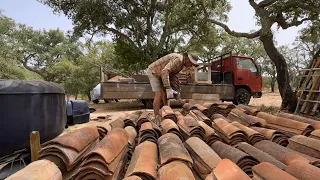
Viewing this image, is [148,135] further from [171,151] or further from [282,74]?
[282,74]

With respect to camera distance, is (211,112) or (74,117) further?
(74,117)

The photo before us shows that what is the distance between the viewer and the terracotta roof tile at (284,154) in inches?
79.4

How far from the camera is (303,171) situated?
5.39 feet

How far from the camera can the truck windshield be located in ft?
38.5

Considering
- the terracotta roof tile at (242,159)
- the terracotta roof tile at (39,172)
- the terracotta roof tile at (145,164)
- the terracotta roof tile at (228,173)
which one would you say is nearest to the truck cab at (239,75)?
the terracotta roof tile at (242,159)

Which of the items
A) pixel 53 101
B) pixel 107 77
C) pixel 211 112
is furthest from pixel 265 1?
pixel 53 101

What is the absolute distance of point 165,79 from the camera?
189 inches

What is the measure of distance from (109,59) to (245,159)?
919 inches

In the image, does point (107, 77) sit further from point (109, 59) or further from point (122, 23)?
point (109, 59)

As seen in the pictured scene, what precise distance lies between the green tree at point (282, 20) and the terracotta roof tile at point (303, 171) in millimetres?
8393

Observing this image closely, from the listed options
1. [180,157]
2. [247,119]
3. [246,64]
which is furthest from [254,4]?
[180,157]

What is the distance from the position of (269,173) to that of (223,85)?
9.73 meters

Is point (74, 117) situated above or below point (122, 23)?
below

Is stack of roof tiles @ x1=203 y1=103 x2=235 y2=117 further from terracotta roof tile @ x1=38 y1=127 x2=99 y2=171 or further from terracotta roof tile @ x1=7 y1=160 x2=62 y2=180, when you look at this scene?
terracotta roof tile @ x1=7 y1=160 x2=62 y2=180
